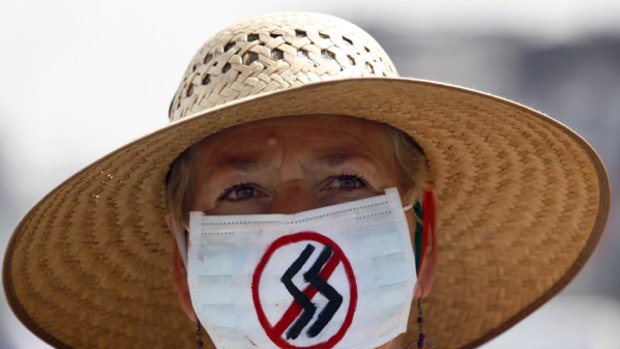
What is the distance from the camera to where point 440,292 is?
4.09m

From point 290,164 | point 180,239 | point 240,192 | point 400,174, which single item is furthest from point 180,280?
point 400,174

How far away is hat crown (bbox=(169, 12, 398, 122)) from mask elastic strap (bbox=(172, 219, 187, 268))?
0.32 metres

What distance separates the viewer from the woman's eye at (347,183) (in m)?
3.64

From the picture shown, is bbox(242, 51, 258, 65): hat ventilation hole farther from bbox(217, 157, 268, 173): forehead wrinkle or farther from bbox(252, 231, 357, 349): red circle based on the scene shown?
bbox(252, 231, 357, 349): red circle

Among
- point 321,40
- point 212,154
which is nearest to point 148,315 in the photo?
point 212,154

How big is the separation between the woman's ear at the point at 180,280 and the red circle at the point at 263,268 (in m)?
0.35

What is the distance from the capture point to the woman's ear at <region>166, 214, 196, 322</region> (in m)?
3.81

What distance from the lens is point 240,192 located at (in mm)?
3641

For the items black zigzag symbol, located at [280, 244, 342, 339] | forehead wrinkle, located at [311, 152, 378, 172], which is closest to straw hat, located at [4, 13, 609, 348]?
forehead wrinkle, located at [311, 152, 378, 172]

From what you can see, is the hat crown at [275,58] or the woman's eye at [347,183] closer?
the hat crown at [275,58]

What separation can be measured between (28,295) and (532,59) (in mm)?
6982

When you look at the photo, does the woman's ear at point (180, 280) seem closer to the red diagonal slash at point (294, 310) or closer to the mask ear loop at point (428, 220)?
the red diagonal slash at point (294, 310)

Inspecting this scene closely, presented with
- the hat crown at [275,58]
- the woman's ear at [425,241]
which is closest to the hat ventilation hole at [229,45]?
the hat crown at [275,58]

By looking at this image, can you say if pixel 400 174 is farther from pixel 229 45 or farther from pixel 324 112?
pixel 229 45
